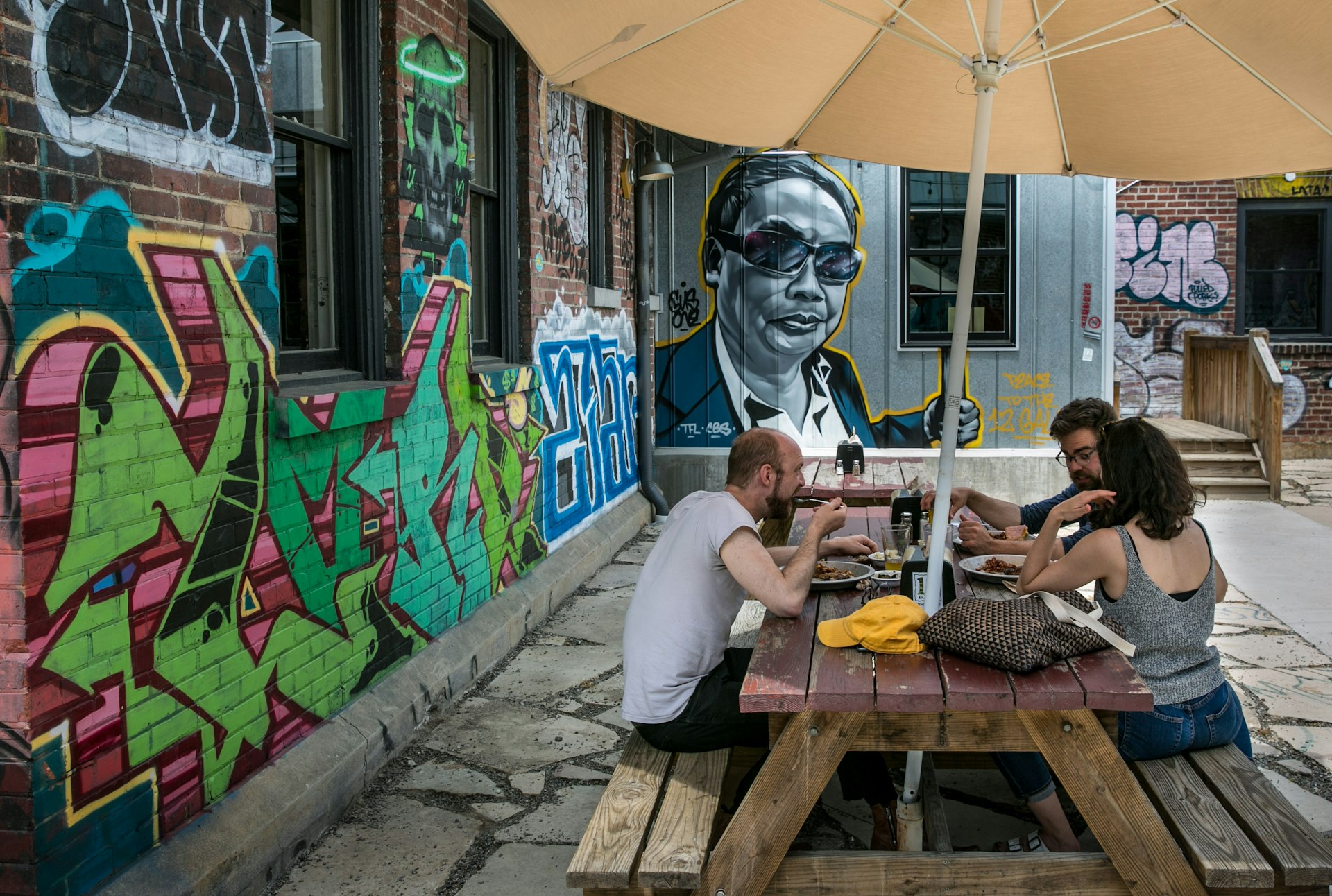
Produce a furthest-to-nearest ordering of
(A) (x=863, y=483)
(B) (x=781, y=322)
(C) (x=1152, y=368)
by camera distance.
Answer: (C) (x=1152, y=368) → (B) (x=781, y=322) → (A) (x=863, y=483)

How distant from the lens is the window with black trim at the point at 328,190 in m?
4.59

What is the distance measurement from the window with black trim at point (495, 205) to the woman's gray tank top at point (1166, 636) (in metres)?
4.38

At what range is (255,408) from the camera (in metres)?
3.81

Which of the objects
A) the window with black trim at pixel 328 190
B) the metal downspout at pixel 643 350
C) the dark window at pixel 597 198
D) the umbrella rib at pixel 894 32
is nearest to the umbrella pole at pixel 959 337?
the umbrella rib at pixel 894 32

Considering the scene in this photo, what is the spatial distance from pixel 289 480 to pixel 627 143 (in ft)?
22.5

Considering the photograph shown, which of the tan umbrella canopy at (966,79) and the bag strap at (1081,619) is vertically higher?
the tan umbrella canopy at (966,79)

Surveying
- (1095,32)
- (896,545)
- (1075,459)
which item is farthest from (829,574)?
(1095,32)

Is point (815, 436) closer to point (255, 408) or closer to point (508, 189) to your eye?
point (508, 189)

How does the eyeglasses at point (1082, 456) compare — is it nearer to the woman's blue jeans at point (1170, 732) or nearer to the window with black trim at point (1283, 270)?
the woman's blue jeans at point (1170, 732)

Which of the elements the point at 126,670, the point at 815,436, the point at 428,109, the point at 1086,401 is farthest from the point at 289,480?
the point at 815,436

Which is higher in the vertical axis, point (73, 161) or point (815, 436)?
point (73, 161)

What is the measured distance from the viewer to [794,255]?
445 inches

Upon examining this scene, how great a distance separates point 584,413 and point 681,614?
16.6 feet

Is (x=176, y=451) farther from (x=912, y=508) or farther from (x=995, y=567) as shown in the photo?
(x=995, y=567)
